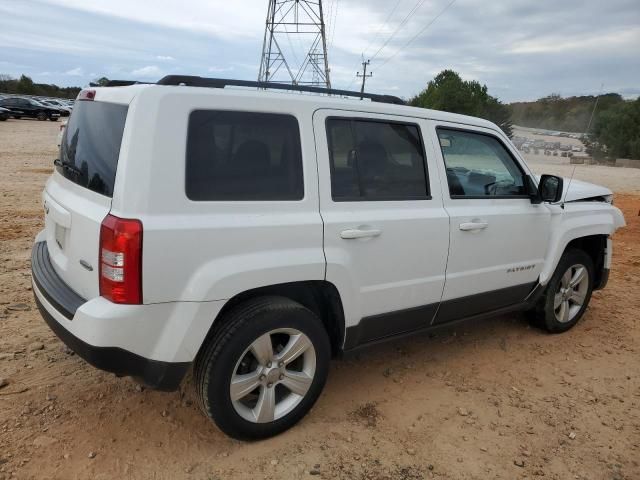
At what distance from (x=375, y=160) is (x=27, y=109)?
138 ft

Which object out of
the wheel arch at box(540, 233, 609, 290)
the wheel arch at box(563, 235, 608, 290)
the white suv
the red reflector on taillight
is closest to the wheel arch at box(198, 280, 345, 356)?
the white suv

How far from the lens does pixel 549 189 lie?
12.7ft

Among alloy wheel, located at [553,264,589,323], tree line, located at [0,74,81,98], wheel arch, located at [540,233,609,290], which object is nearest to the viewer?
alloy wheel, located at [553,264,589,323]

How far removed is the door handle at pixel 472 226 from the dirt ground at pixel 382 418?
111 centimetres

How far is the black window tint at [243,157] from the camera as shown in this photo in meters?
2.46

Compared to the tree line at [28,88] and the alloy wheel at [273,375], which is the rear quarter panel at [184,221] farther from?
the tree line at [28,88]

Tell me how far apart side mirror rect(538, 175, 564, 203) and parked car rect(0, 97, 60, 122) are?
4159 centimetres

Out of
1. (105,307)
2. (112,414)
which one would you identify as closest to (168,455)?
(112,414)

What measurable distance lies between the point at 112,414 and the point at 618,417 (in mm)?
3205

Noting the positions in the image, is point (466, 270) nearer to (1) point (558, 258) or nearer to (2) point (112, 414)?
(1) point (558, 258)

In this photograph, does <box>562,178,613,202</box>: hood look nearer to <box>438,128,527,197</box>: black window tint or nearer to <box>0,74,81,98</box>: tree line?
<box>438,128,527,197</box>: black window tint

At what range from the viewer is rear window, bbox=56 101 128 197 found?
2447mm

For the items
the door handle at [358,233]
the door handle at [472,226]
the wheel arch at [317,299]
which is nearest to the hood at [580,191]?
the door handle at [472,226]

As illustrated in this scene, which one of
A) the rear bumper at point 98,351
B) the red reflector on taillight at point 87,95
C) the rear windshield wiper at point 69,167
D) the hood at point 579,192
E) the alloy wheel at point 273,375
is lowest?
the alloy wheel at point 273,375
